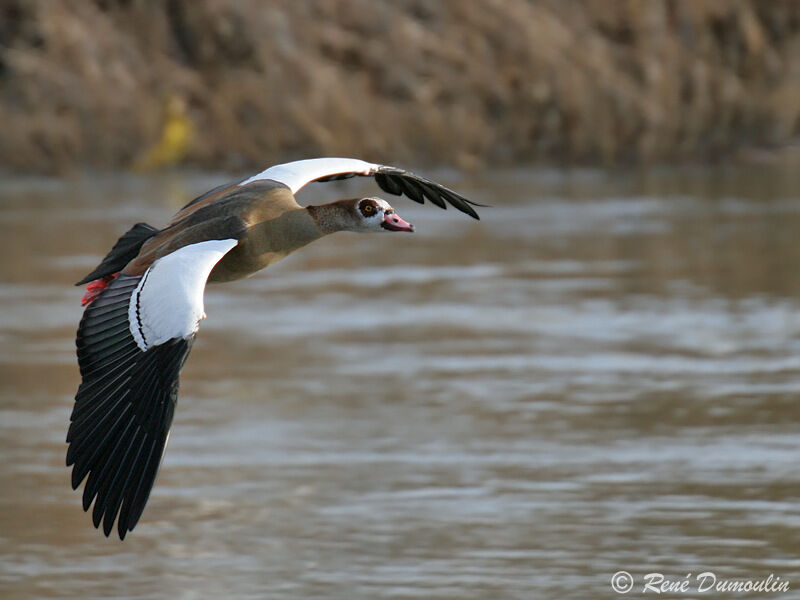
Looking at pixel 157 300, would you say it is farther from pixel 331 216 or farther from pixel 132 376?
pixel 331 216

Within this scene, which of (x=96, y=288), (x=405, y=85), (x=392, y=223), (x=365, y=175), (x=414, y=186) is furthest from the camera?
(x=405, y=85)

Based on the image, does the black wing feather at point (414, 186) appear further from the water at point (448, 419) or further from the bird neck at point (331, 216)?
the water at point (448, 419)

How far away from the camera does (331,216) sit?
314 inches

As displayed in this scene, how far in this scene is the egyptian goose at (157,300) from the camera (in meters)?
6.30

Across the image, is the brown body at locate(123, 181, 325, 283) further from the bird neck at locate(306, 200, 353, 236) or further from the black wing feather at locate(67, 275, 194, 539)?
the black wing feather at locate(67, 275, 194, 539)

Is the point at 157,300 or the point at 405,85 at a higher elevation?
the point at 405,85

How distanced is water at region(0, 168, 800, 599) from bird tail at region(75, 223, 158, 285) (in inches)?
46.0

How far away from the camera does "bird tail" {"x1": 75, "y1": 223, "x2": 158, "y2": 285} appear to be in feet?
24.3

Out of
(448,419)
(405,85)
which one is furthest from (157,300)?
(405,85)

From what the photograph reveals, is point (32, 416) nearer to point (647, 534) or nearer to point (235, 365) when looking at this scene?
point (235, 365)

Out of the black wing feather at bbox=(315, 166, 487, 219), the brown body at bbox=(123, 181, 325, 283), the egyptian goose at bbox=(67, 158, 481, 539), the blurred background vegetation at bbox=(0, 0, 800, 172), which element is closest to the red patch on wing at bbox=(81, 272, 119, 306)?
the egyptian goose at bbox=(67, 158, 481, 539)

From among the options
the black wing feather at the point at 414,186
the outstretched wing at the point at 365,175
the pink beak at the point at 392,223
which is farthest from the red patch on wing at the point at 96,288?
the pink beak at the point at 392,223

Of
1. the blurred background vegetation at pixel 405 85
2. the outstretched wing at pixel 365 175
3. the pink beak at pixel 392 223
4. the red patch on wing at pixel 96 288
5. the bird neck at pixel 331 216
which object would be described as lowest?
the red patch on wing at pixel 96 288

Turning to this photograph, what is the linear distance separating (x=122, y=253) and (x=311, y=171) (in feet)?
3.23
